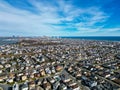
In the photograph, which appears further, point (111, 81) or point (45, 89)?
point (111, 81)

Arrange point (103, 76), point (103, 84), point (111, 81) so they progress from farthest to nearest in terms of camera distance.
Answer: point (103, 76) → point (111, 81) → point (103, 84)

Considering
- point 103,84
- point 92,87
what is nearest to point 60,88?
point 92,87

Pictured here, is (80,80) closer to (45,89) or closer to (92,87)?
(92,87)

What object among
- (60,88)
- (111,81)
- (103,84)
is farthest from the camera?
(111,81)

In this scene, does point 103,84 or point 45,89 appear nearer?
point 45,89

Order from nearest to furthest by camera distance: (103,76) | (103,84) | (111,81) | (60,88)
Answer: (60,88) < (103,84) < (111,81) < (103,76)

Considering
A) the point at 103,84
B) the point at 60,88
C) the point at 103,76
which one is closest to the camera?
the point at 60,88

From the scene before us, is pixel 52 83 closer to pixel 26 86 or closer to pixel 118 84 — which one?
pixel 26 86

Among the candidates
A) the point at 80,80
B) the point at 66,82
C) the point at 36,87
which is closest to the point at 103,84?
the point at 80,80
